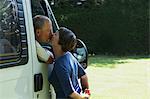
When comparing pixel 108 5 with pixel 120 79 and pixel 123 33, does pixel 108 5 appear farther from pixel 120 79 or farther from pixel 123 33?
pixel 120 79

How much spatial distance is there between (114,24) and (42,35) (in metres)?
20.7

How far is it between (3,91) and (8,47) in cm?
35

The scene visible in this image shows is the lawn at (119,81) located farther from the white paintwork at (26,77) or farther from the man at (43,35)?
the white paintwork at (26,77)

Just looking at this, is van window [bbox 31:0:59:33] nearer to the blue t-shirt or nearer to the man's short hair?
the man's short hair

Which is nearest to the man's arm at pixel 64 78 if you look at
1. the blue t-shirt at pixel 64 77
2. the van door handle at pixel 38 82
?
the blue t-shirt at pixel 64 77

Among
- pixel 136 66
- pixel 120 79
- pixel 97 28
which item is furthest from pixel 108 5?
pixel 120 79

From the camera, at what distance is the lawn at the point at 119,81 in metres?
11.0

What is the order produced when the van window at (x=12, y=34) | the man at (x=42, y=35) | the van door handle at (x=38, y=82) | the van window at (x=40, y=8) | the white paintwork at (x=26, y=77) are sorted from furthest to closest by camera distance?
the van window at (x=40, y=8)
the man at (x=42, y=35)
the van door handle at (x=38, y=82)
the van window at (x=12, y=34)
the white paintwork at (x=26, y=77)

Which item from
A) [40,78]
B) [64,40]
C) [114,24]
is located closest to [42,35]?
[64,40]

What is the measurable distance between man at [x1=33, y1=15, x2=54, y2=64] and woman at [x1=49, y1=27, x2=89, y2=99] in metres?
0.07

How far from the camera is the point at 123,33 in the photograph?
2397 centimetres

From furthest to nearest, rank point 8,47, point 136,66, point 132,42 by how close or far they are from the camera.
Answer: point 132,42 → point 136,66 → point 8,47

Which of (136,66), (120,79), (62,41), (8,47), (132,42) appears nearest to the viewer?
(8,47)

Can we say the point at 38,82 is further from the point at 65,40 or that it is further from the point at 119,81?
the point at 119,81
